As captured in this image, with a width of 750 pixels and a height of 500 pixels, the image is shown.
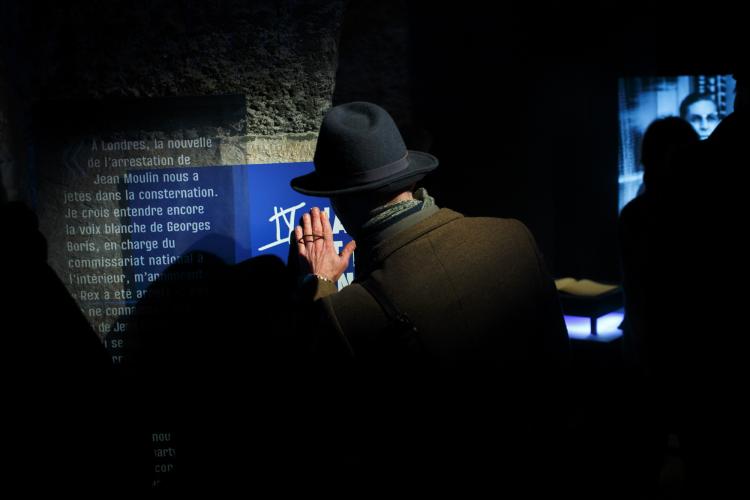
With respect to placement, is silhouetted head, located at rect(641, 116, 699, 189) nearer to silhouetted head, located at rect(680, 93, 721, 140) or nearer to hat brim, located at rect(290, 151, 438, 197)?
silhouetted head, located at rect(680, 93, 721, 140)

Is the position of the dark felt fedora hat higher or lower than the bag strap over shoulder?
higher

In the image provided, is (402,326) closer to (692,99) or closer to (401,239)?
(401,239)

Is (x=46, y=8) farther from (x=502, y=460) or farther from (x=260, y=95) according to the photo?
(x=502, y=460)

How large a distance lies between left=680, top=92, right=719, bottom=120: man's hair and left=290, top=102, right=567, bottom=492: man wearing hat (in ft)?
12.7

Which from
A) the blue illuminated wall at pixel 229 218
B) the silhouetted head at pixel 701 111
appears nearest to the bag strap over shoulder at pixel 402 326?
the blue illuminated wall at pixel 229 218

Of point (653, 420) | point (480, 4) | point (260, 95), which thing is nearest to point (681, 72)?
point (480, 4)

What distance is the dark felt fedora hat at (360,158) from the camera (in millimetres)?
1816

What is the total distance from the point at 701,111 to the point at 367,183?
4.12 meters

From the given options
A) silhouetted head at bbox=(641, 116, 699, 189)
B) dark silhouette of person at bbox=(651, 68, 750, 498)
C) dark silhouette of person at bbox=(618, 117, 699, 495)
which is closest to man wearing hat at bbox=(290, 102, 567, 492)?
dark silhouette of person at bbox=(651, 68, 750, 498)

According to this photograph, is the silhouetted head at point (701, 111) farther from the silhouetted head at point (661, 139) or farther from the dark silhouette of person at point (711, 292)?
the dark silhouette of person at point (711, 292)

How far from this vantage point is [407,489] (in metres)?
1.70

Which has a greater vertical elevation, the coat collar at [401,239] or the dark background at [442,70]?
the dark background at [442,70]

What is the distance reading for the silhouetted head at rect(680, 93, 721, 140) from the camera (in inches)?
200

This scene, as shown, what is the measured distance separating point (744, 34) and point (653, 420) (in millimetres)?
2675
